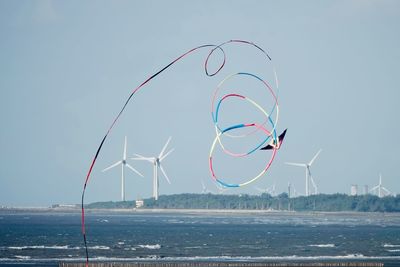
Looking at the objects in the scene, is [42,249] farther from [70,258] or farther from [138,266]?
[138,266]

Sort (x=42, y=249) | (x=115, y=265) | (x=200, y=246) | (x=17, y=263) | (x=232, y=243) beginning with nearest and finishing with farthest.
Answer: (x=115, y=265)
(x=17, y=263)
(x=42, y=249)
(x=200, y=246)
(x=232, y=243)

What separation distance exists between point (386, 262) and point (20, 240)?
5553cm

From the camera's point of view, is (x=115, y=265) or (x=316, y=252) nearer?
(x=115, y=265)

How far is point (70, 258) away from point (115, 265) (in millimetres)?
25565

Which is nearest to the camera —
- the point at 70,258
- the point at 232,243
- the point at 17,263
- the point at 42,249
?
the point at 17,263

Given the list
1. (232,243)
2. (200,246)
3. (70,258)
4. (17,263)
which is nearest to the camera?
(17,263)

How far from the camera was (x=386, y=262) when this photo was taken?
3376 inches

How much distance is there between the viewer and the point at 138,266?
219ft

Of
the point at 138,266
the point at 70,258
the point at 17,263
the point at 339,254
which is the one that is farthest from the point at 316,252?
the point at 138,266

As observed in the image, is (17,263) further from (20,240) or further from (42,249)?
(20,240)

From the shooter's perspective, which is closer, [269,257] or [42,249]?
[269,257]

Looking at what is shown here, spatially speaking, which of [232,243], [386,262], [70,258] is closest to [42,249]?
[70,258]

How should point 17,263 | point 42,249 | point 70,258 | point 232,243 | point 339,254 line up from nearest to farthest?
point 17,263 < point 70,258 < point 339,254 < point 42,249 < point 232,243

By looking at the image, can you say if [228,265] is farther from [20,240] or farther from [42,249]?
[20,240]
